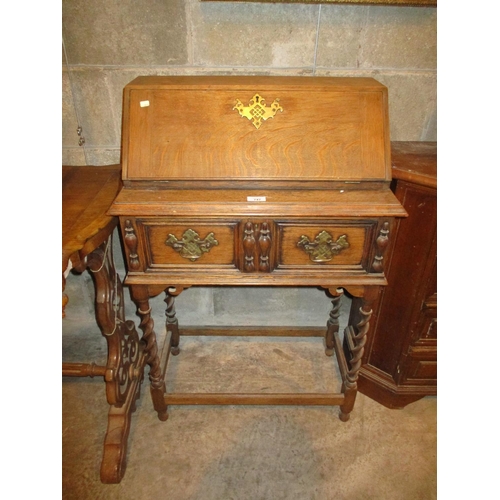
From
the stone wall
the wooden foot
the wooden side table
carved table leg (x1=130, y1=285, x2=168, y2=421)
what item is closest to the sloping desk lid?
the wooden side table

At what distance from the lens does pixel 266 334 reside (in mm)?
2607

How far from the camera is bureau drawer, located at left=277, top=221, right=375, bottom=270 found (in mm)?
1554

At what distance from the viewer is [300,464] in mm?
1990

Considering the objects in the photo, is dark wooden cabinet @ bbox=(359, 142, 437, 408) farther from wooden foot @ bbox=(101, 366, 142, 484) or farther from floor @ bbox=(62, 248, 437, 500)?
wooden foot @ bbox=(101, 366, 142, 484)

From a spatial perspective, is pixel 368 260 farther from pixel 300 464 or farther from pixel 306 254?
pixel 300 464

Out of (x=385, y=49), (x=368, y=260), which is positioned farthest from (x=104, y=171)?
(x=385, y=49)

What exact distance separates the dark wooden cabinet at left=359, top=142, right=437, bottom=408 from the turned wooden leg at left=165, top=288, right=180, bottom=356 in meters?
1.27

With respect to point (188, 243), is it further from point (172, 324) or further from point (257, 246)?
point (172, 324)

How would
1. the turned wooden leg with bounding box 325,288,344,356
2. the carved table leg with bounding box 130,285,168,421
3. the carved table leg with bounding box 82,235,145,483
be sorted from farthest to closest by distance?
the turned wooden leg with bounding box 325,288,344,356 → the carved table leg with bounding box 82,235,145,483 → the carved table leg with bounding box 130,285,168,421

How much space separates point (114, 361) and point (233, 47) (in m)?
1.79

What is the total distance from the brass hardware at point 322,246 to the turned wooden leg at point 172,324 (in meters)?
1.23

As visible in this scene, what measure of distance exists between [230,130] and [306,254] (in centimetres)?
63

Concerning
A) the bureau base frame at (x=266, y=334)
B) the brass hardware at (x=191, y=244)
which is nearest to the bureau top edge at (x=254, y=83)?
the brass hardware at (x=191, y=244)

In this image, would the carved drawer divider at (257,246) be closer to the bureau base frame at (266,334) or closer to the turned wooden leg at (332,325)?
the bureau base frame at (266,334)
